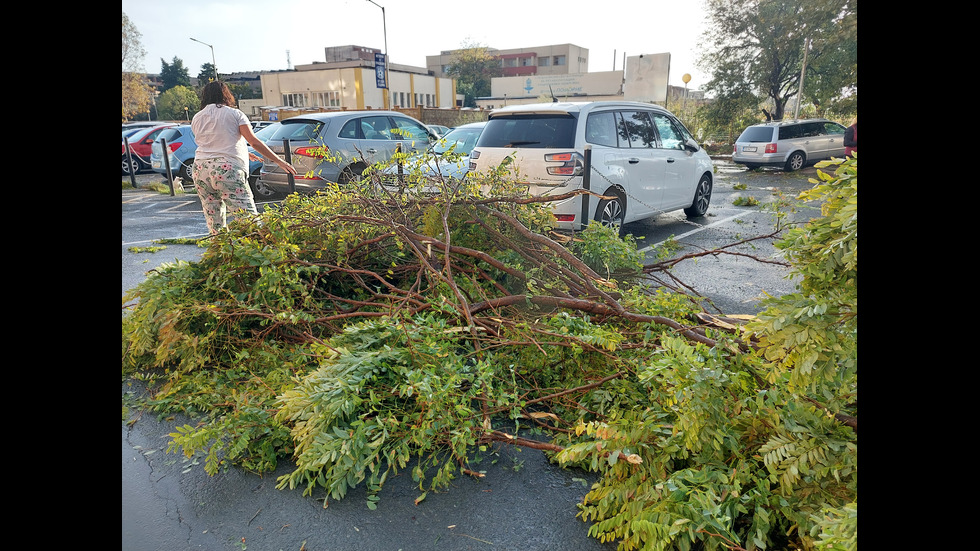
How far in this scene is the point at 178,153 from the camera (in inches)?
614

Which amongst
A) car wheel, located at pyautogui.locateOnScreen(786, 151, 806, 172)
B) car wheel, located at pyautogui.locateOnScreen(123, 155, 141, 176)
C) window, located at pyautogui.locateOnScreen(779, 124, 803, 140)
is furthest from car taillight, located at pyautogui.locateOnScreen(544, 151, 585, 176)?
car wheel, located at pyautogui.locateOnScreen(786, 151, 806, 172)

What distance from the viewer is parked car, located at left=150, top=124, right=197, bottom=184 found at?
15.5 metres

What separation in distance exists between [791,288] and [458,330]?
4462mm

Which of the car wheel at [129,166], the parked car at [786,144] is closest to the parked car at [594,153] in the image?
the parked car at [786,144]

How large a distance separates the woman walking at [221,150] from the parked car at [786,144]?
17.9 m

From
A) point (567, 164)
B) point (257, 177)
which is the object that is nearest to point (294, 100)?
point (257, 177)

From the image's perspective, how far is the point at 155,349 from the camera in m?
4.07

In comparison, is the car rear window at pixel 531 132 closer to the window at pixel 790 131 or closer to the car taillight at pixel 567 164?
the car taillight at pixel 567 164

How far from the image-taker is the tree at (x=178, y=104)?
61.7 metres

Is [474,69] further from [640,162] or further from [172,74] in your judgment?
[640,162]

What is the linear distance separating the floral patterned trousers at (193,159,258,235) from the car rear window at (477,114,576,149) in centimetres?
316

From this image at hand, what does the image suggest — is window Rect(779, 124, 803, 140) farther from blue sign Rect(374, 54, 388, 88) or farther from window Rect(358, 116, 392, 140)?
blue sign Rect(374, 54, 388, 88)
